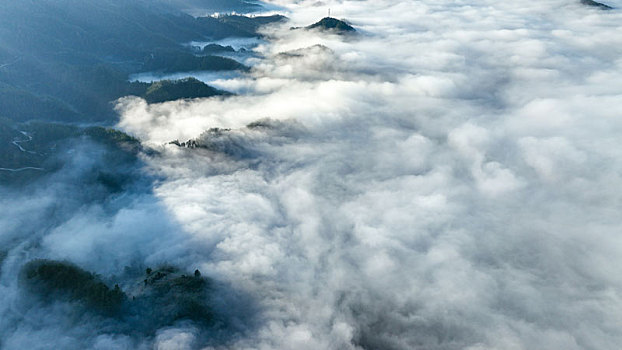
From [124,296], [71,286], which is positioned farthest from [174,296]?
[71,286]

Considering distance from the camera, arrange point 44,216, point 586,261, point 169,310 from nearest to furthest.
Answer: point 169,310 < point 44,216 < point 586,261

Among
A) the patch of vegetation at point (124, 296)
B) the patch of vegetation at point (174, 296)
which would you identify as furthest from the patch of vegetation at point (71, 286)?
the patch of vegetation at point (174, 296)

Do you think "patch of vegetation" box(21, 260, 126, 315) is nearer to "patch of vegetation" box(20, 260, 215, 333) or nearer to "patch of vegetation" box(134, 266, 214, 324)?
"patch of vegetation" box(20, 260, 215, 333)

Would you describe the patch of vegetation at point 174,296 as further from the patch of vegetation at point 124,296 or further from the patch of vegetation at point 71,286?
the patch of vegetation at point 71,286

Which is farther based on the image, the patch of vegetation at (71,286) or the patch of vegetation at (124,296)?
the patch of vegetation at (71,286)

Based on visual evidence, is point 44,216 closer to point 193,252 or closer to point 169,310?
point 193,252

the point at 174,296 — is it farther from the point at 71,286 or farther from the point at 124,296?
the point at 71,286

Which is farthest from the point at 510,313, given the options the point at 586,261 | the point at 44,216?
the point at 44,216

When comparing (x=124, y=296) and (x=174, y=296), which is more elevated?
(x=124, y=296)
